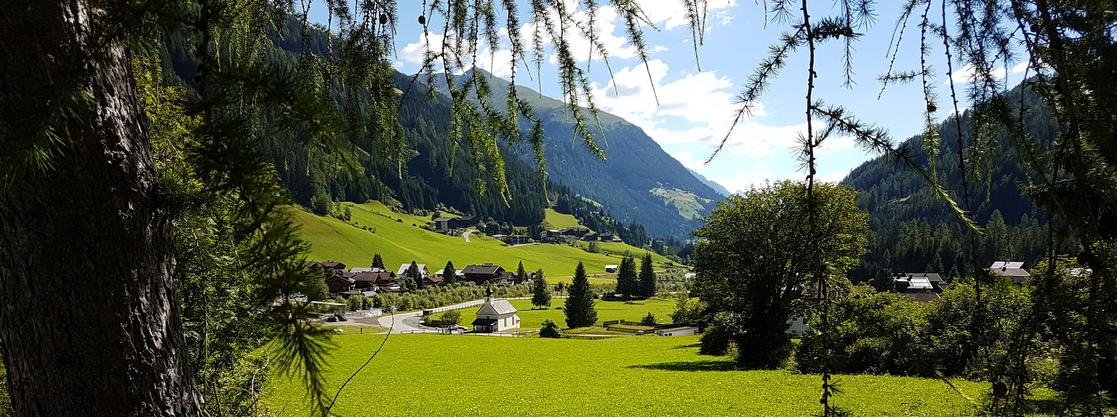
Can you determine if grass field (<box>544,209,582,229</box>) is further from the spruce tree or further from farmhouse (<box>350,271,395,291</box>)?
farmhouse (<box>350,271,395,291</box>)

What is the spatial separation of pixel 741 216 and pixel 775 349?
5530mm

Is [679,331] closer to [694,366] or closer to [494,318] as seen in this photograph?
[494,318]

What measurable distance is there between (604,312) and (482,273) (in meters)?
32.4

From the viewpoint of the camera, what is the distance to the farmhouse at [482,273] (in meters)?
91.8

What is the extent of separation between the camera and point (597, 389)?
21.1m

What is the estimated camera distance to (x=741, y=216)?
2373cm

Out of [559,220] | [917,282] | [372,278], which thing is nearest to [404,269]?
[372,278]

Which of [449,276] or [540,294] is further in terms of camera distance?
[449,276]

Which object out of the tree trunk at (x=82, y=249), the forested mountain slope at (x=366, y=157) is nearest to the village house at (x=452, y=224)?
the forested mountain slope at (x=366, y=157)

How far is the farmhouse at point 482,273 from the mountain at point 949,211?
170ft

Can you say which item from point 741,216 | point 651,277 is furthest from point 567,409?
point 651,277

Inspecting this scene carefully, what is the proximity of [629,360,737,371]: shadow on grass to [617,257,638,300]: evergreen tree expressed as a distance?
171 feet

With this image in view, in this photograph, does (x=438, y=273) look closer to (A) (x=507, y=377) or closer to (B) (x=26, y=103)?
(A) (x=507, y=377)

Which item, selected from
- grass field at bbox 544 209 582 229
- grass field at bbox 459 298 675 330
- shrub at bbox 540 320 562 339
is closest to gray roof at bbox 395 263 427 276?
grass field at bbox 459 298 675 330
